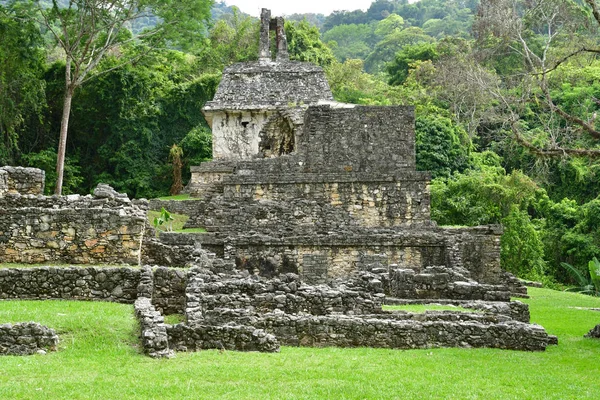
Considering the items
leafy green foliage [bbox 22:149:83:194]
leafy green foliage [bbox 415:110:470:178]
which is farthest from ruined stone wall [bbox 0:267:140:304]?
leafy green foliage [bbox 415:110:470:178]

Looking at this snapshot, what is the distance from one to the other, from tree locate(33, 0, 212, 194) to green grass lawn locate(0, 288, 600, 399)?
2339cm

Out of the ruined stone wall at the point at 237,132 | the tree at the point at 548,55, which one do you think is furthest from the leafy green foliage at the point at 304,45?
the ruined stone wall at the point at 237,132

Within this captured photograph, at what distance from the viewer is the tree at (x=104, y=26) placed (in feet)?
114

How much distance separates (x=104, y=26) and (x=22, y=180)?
57.6 ft

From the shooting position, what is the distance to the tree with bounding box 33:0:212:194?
114 ft

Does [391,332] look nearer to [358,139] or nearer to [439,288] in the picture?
[439,288]

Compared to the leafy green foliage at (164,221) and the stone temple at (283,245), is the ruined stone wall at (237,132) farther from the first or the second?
the leafy green foliage at (164,221)

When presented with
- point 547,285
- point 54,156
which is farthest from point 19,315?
point 54,156

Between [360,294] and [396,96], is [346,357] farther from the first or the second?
[396,96]

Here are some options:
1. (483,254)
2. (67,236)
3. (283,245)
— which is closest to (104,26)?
(283,245)

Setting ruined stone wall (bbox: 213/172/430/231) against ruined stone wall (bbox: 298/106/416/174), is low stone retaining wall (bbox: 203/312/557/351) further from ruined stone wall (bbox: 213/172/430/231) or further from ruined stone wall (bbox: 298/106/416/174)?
ruined stone wall (bbox: 298/106/416/174)

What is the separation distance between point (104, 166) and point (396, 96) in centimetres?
2266

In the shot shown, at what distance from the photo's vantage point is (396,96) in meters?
57.2

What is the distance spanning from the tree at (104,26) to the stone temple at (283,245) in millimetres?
3293
